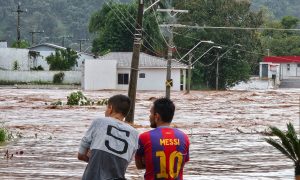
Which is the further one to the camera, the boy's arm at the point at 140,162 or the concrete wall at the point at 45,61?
the concrete wall at the point at 45,61

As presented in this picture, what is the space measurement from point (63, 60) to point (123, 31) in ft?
29.9

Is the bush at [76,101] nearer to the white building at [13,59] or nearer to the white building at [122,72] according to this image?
the white building at [122,72]

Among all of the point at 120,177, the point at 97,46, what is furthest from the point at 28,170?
the point at 97,46

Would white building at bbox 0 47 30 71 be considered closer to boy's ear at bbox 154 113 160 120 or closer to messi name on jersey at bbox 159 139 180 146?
boy's ear at bbox 154 113 160 120

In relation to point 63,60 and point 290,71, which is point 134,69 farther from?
point 290,71

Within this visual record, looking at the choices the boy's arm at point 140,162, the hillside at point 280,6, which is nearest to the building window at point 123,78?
the boy's arm at point 140,162

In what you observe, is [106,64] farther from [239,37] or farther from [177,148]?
[177,148]

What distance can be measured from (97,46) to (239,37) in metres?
19.5

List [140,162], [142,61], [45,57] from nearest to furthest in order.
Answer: [140,162] → [142,61] → [45,57]

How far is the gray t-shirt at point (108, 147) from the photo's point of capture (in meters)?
7.32

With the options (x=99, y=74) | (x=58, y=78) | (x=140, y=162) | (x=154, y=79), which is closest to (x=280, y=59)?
(x=154, y=79)

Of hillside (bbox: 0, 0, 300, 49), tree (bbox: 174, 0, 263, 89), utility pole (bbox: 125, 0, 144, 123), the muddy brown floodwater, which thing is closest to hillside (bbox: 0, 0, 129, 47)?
hillside (bbox: 0, 0, 300, 49)

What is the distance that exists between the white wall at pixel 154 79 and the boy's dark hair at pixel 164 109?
73867 millimetres

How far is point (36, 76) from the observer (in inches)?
3519
